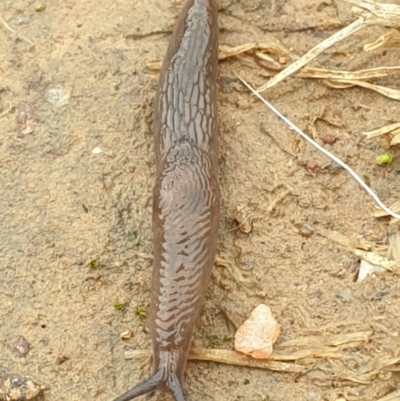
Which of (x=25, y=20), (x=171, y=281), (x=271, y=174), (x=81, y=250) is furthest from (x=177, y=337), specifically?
(x=25, y=20)

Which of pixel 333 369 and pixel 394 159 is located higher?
pixel 394 159

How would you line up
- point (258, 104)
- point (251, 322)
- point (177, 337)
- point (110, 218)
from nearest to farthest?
point (177, 337), point (251, 322), point (110, 218), point (258, 104)

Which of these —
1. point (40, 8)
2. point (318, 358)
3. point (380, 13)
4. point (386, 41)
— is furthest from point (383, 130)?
point (40, 8)

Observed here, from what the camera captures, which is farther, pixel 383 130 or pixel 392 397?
pixel 383 130

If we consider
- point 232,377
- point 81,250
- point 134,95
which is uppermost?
point 134,95

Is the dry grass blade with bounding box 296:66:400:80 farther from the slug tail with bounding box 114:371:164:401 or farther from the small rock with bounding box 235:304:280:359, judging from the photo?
the slug tail with bounding box 114:371:164:401

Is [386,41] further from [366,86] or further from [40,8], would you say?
[40,8]

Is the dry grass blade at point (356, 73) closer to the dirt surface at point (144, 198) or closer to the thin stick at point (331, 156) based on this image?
the dirt surface at point (144, 198)

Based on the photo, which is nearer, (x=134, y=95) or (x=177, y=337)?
(x=177, y=337)

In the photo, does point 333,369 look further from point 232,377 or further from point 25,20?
point 25,20
